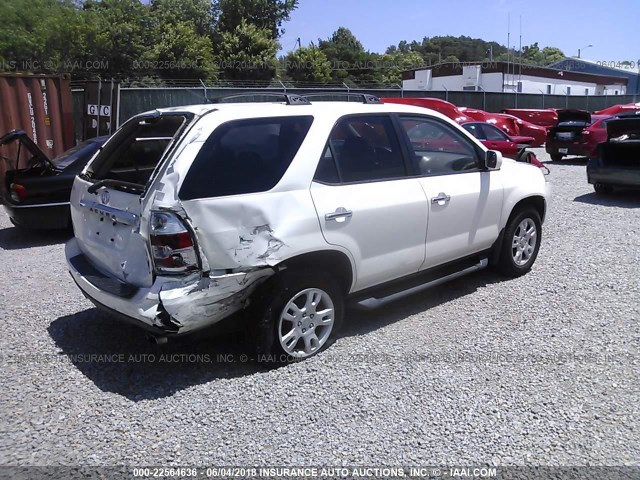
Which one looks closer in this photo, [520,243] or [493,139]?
[520,243]

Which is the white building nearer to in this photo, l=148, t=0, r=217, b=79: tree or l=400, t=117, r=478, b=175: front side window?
l=148, t=0, r=217, b=79: tree

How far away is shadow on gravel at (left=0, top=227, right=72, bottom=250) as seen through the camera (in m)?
8.12

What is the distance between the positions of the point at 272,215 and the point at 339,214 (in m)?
0.57

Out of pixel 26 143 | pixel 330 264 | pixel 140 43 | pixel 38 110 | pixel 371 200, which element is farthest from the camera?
pixel 140 43

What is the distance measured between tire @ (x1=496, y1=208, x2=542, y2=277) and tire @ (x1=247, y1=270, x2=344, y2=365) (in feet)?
7.62

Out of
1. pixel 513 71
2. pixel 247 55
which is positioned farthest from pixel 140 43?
pixel 513 71

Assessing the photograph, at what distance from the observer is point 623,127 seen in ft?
35.4

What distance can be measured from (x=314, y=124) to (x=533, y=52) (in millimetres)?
153512

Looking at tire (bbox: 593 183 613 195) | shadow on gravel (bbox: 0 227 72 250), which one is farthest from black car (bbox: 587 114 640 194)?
shadow on gravel (bbox: 0 227 72 250)

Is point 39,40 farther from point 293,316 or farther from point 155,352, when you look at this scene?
point 293,316

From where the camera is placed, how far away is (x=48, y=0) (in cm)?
4838

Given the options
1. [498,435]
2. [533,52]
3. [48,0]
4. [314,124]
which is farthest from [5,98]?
[533,52]

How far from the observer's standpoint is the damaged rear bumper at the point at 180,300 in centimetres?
353

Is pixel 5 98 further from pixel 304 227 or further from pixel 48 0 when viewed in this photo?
pixel 48 0
